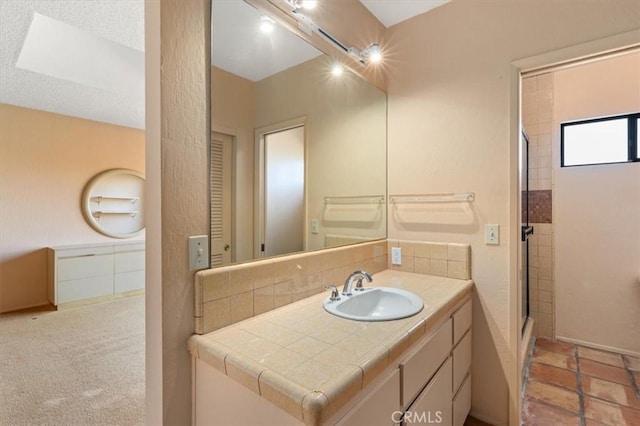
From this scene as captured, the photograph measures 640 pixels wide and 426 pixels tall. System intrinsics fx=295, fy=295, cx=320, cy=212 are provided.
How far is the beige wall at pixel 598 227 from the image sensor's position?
8.30 feet

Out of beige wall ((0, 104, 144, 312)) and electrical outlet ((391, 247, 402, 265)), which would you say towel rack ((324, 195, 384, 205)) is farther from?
beige wall ((0, 104, 144, 312))

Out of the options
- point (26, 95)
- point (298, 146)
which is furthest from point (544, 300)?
point (26, 95)

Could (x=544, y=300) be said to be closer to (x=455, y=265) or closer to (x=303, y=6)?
(x=455, y=265)

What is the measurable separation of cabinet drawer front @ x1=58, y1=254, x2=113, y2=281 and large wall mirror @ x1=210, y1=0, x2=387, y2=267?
3.83 meters

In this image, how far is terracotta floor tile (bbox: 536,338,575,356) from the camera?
2.65m

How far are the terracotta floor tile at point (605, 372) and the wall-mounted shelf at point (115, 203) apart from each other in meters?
5.65

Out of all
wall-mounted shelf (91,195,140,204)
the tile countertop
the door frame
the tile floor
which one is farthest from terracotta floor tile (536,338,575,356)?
wall-mounted shelf (91,195,140,204)

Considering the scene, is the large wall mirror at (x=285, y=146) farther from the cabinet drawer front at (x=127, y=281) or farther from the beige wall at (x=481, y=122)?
the cabinet drawer front at (x=127, y=281)

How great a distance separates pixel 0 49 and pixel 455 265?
3.96 metres

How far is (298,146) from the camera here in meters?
1.72

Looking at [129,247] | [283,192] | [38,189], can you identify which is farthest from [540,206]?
[38,189]

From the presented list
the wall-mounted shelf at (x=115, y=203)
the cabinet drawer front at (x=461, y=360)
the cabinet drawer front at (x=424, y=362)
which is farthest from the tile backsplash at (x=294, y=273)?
the wall-mounted shelf at (x=115, y=203)

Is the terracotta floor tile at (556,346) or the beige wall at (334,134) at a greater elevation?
the beige wall at (334,134)

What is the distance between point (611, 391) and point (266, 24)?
3215 mm
